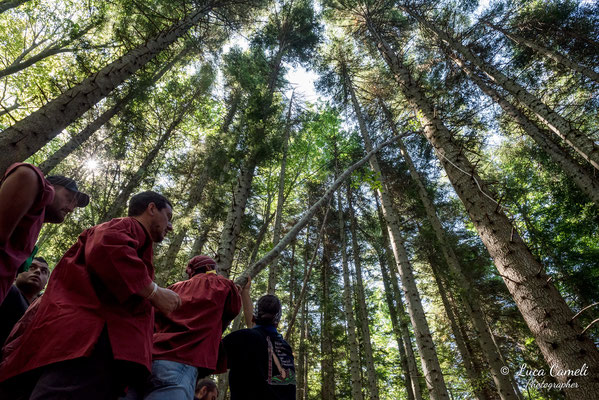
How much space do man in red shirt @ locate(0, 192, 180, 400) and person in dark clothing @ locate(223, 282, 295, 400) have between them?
1.12 metres

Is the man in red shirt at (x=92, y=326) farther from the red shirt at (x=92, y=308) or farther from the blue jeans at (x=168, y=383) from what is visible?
the blue jeans at (x=168, y=383)

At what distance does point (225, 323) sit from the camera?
2580 millimetres

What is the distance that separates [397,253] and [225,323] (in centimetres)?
609

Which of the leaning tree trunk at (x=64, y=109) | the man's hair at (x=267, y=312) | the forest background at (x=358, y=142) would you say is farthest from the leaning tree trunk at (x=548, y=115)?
the leaning tree trunk at (x=64, y=109)

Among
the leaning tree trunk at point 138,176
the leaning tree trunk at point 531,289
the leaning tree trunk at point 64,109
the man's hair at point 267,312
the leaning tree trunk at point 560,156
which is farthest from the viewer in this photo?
the leaning tree trunk at point 138,176

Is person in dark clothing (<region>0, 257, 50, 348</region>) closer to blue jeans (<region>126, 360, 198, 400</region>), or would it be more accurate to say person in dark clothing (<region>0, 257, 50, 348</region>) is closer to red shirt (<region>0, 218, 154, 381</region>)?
red shirt (<region>0, 218, 154, 381</region>)

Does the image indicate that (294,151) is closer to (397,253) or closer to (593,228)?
(397,253)

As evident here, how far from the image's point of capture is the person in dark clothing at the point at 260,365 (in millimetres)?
2447

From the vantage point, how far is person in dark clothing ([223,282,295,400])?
8.03 ft

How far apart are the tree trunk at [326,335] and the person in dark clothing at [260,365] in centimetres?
1131

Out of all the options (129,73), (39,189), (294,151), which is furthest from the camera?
(294,151)

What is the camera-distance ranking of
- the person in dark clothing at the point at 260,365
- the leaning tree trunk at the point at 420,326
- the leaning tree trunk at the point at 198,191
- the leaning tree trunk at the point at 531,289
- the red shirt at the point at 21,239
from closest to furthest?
the red shirt at the point at 21,239
the person in dark clothing at the point at 260,365
the leaning tree trunk at the point at 531,289
the leaning tree trunk at the point at 420,326
the leaning tree trunk at the point at 198,191

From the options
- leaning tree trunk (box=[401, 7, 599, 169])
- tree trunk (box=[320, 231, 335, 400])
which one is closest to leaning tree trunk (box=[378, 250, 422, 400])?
tree trunk (box=[320, 231, 335, 400])

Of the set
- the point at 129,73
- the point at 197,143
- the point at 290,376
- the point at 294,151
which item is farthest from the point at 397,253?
the point at 197,143
